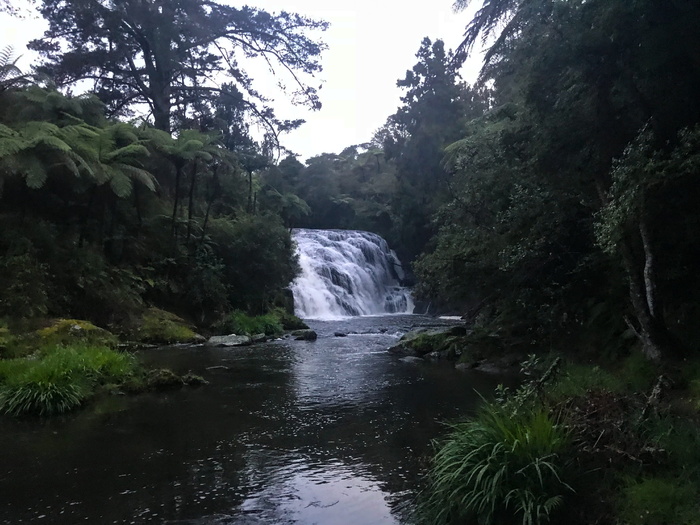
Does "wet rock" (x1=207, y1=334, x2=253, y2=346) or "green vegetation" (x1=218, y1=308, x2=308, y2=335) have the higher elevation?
"green vegetation" (x1=218, y1=308, x2=308, y2=335)

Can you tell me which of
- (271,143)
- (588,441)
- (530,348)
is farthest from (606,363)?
(271,143)

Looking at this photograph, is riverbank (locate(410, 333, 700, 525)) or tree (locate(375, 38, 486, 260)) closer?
riverbank (locate(410, 333, 700, 525))

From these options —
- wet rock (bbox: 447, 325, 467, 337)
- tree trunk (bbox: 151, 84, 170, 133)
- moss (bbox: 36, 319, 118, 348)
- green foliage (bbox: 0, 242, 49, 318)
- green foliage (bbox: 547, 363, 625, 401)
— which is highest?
tree trunk (bbox: 151, 84, 170, 133)

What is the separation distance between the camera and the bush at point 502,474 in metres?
3.72

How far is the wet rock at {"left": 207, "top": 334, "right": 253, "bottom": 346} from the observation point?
50.2 feet

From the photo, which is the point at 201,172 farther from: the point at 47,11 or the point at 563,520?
the point at 563,520

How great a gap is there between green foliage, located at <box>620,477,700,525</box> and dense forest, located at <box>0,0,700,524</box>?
0.06 ft

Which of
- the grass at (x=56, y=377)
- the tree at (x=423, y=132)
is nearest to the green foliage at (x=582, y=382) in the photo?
the grass at (x=56, y=377)

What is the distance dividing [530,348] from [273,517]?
7.80 m

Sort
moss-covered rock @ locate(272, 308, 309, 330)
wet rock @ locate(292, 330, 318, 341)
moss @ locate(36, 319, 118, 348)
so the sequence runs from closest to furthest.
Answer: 1. moss @ locate(36, 319, 118, 348)
2. wet rock @ locate(292, 330, 318, 341)
3. moss-covered rock @ locate(272, 308, 309, 330)

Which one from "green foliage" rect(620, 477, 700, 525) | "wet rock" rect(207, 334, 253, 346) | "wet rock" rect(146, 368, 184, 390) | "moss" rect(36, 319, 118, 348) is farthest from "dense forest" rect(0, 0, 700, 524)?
"wet rock" rect(146, 368, 184, 390)

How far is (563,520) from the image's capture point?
12.2ft

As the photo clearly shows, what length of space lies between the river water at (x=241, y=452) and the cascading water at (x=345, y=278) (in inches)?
616

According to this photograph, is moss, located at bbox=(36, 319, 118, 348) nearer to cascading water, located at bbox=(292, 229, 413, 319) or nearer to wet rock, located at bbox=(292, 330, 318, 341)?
wet rock, located at bbox=(292, 330, 318, 341)
